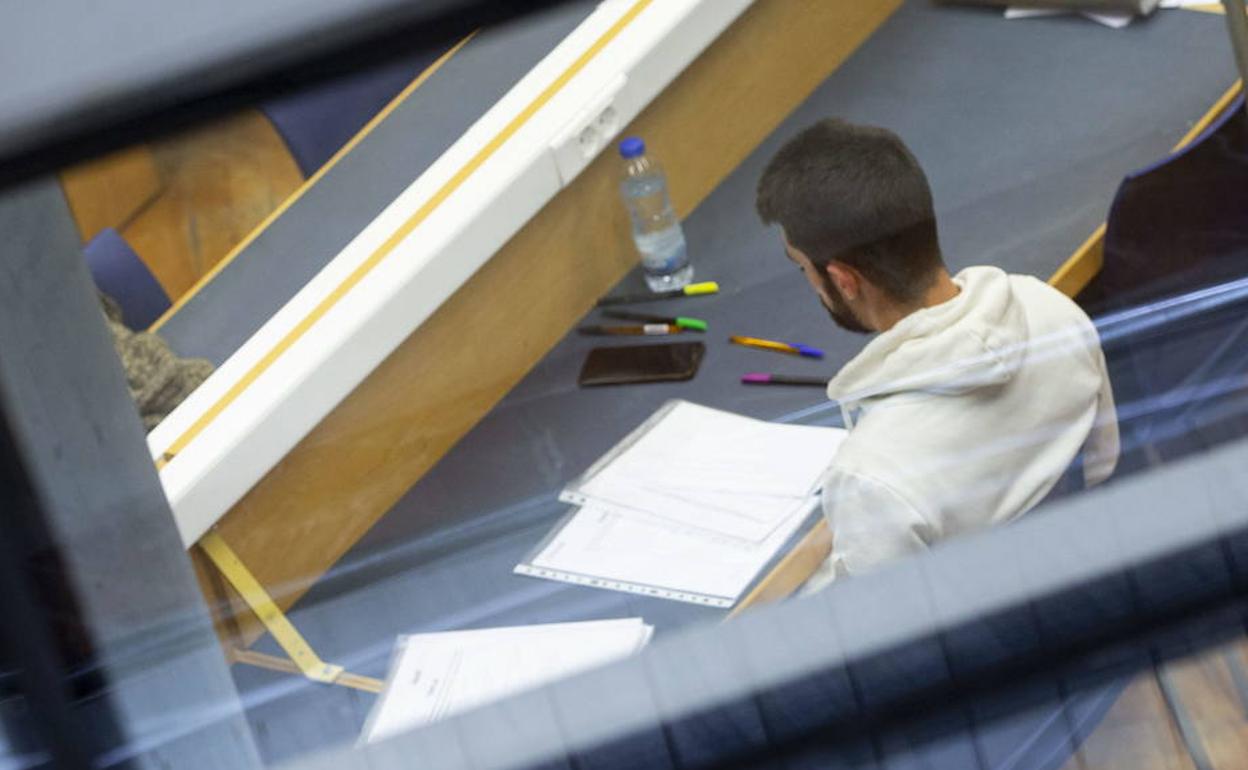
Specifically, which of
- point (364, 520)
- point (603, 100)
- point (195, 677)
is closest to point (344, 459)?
point (364, 520)

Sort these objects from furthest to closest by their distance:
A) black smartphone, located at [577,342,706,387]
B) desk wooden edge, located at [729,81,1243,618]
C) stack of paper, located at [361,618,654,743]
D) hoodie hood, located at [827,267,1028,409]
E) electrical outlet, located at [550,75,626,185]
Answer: electrical outlet, located at [550,75,626,185] < black smartphone, located at [577,342,706,387] < hoodie hood, located at [827,267,1028,409] < desk wooden edge, located at [729,81,1243,618] < stack of paper, located at [361,618,654,743]

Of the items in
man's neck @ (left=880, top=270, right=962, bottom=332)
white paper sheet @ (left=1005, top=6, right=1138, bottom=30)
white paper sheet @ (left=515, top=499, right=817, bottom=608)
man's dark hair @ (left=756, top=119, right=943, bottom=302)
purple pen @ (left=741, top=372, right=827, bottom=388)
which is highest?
white paper sheet @ (left=1005, top=6, right=1138, bottom=30)

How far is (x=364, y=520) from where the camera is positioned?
623 mm

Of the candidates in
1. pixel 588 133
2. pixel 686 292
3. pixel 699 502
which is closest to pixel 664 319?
pixel 686 292

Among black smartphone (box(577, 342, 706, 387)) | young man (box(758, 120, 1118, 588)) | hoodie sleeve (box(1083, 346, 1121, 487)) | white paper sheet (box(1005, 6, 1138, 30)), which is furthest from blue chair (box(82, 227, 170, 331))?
white paper sheet (box(1005, 6, 1138, 30))

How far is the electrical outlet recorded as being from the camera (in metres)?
1.37

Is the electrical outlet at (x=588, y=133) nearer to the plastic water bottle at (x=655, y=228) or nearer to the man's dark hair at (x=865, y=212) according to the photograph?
the plastic water bottle at (x=655, y=228)

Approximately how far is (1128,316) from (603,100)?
74 cm

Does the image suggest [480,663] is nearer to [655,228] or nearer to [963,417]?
[963,417]

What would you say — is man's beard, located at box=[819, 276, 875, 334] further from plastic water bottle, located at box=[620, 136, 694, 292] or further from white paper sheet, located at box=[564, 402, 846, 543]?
plastic water bottle, located at box=[620, 136, 694, 292]

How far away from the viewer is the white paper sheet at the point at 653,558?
0.58 meters

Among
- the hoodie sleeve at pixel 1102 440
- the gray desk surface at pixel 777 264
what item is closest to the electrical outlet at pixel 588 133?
the gray desk surface at pixel 777 264

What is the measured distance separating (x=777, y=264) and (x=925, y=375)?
163mm

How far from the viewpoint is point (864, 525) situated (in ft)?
2.14
